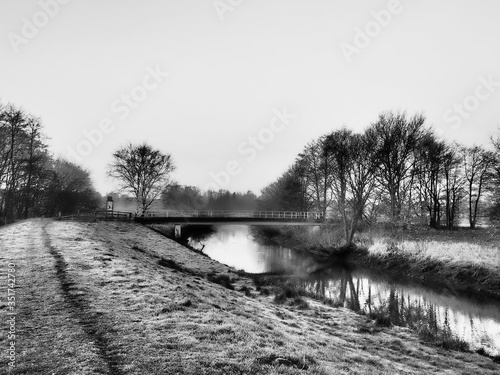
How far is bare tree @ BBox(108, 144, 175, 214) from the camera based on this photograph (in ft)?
139

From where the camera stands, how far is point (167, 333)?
622cm

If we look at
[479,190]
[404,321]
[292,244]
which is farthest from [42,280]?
[479,190]

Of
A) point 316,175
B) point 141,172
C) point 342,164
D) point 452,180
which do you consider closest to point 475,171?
point 452,180

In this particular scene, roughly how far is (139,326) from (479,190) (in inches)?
2114

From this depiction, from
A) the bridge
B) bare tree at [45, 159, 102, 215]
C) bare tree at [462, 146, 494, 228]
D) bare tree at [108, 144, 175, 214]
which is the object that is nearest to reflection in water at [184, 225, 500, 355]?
the bridge

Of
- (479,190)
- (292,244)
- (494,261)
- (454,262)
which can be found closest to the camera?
(494,261)

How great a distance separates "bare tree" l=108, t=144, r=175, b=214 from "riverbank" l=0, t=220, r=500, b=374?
31049 mm

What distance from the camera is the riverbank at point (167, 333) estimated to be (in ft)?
16.7

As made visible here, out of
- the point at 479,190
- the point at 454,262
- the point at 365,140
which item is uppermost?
the point at 365,140

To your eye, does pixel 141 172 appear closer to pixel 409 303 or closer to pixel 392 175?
pixel 392 175

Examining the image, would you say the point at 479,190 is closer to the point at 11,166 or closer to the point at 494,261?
the point at 494,261

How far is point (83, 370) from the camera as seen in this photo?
451 centimetres

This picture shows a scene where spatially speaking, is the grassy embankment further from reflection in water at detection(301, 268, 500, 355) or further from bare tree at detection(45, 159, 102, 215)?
bare tree at detection(45, 159, 102, 215)

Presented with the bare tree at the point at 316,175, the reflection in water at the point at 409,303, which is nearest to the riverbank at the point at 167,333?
the reflection in water at the point at 409,303
